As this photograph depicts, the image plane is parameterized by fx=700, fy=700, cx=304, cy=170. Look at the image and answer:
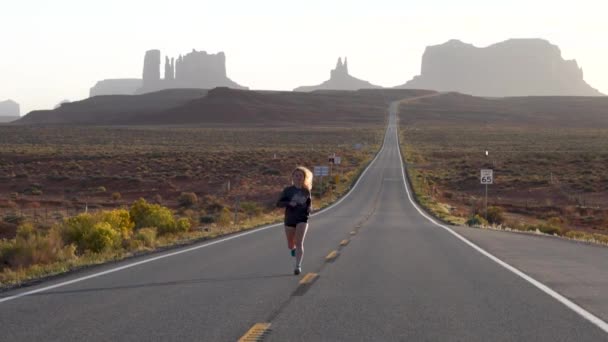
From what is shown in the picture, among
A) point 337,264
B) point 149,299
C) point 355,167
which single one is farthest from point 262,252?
point 355,167

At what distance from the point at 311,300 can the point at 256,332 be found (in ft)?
6.58

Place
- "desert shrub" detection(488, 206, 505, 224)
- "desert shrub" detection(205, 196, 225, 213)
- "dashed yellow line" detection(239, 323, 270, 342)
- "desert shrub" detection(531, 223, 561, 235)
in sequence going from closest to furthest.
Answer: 1. "dashed yellow line" detection(239, 323, 270, 342)
2. "desert shrub" detection(531, 223, 561, 235)
3. "desert shrub" detection(488, 206, 505, 224)
4. "desert shrub" detection(205, 196, 225, 213)

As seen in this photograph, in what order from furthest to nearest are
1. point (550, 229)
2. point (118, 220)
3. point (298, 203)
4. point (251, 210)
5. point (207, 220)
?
point (251, 210) < point (207, 220) < point (550, 229) < point (118, 220) < point (298, 203)

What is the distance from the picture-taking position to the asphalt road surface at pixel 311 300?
695 centimetres

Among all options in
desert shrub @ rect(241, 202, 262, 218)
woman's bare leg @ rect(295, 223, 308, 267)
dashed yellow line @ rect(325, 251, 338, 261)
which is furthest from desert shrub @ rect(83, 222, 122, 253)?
desert shrub @ rect(241, 202, 262, 218)

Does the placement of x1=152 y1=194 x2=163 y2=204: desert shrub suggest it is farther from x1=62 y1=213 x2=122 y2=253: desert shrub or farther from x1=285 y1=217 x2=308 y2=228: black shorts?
x1=285 y1=217 x2=308 y2=228: black shorts

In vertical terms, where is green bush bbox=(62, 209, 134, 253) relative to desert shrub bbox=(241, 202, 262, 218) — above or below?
above

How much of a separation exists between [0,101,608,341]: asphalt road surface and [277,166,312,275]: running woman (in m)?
0.69

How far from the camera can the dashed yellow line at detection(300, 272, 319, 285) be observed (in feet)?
34.3

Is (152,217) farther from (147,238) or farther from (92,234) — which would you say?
(92,234)

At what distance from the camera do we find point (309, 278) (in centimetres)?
1088

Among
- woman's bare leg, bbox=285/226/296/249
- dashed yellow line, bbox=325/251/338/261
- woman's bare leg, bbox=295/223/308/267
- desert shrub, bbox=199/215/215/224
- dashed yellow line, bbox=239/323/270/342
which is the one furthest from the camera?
desert shrub, bbox=199/215/215/224

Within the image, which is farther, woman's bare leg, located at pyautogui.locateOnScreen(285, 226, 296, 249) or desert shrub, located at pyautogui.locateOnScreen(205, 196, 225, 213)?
desert shrub, located at pyautogui.locateOnScreen(205, 196, 225, 213)

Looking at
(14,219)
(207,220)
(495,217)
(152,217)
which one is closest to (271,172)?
(495,217)
